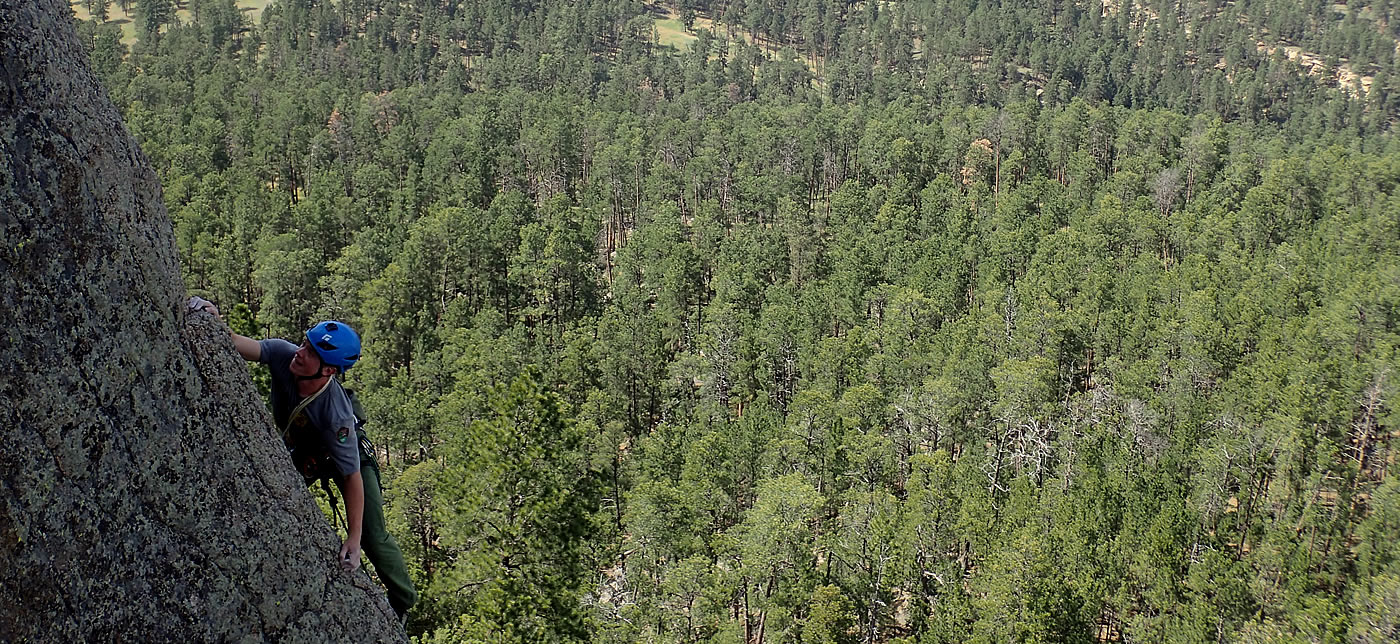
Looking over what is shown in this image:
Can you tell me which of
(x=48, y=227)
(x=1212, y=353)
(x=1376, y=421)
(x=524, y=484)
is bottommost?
(x=1376, y=421)

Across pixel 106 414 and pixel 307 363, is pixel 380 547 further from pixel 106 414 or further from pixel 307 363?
pixel 106 414

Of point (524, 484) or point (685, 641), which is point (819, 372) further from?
point (524, 484)

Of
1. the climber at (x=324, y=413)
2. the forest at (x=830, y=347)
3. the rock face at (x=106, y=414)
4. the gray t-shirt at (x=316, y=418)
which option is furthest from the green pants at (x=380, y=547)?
the forest at (x=830, y=347)

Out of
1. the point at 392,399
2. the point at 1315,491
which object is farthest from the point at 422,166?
the point at 1315,491

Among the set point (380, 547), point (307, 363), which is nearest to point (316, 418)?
point (307, 363)

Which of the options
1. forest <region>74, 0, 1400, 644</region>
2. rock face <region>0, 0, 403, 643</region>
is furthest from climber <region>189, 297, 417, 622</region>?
forest <region>74, 0, 1400, 644</region>
